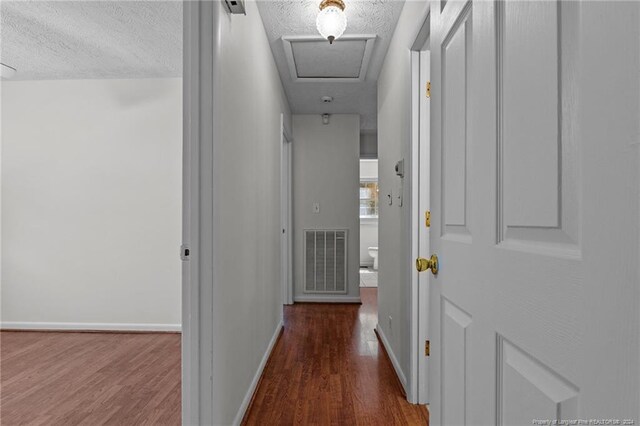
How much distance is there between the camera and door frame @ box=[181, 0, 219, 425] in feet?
4.47

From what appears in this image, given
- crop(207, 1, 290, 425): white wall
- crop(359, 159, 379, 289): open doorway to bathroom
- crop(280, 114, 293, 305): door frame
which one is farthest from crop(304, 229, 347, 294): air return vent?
crop(359, 159, 379, 289): open doorway to bathroom

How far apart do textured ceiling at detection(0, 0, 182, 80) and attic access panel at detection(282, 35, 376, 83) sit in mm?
857

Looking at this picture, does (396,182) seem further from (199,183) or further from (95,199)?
(95,199)

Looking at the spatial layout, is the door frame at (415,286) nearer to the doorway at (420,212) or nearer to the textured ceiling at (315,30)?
the doorway at (420,212)

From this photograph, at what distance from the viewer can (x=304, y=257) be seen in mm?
4504

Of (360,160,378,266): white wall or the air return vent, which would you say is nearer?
the air return vent

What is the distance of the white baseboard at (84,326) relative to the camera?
3.32 meters

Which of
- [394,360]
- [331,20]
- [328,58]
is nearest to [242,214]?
[331,20]

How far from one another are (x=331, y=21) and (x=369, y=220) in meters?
5.61

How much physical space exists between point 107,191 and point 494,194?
349 centimetres

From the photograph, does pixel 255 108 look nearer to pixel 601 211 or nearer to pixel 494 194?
pixel 494 194

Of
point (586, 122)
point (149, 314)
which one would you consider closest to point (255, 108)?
point (586, 122)

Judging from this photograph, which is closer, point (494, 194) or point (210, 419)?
point (494, 194)

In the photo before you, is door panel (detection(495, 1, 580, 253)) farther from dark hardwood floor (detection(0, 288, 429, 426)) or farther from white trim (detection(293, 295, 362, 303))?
white trim (detection(293, 295, 362, 303))
